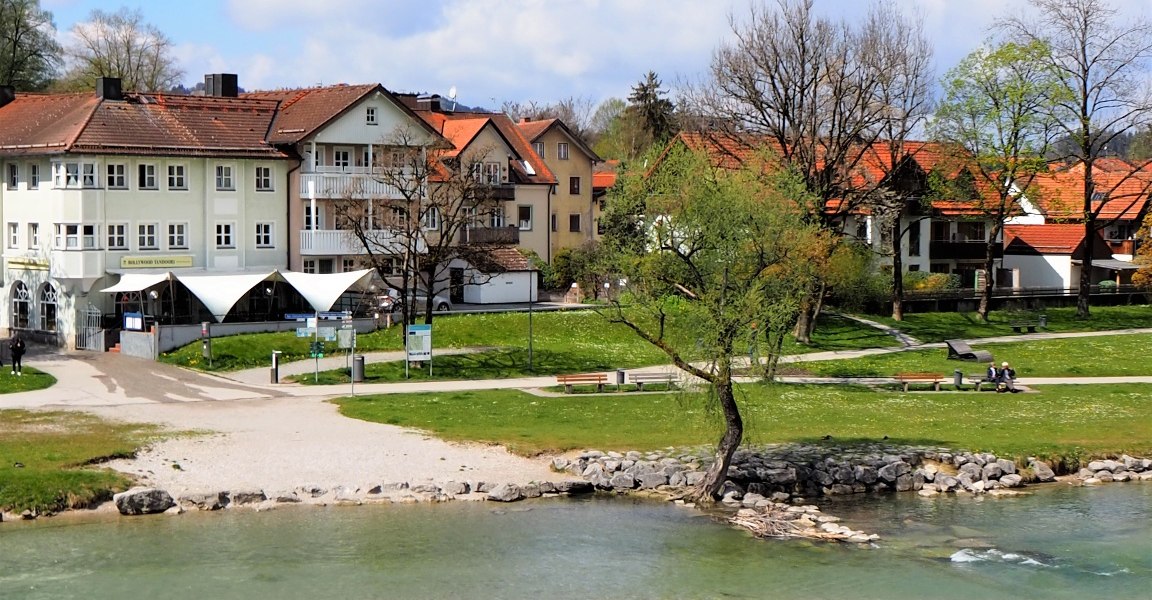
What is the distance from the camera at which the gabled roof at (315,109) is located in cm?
6869

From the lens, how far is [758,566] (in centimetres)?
3219

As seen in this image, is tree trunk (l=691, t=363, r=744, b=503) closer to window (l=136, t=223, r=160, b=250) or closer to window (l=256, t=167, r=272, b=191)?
window (l=136, t=223, r=160, b=250)

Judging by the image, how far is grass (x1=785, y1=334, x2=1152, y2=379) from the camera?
195 feet

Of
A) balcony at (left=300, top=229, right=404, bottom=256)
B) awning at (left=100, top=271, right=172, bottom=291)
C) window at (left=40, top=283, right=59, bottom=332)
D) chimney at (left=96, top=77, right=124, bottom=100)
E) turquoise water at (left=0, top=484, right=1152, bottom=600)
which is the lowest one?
turquoise water at (left=0, top=484, right=1152, bottom=600)

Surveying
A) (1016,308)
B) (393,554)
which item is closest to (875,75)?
(1016,308)

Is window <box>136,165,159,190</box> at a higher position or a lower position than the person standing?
higher

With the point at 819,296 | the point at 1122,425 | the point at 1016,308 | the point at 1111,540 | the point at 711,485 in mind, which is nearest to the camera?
the point at 1111,540

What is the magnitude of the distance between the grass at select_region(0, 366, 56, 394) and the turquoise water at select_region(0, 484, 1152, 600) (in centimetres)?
1696

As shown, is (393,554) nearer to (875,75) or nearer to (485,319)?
(485,319)

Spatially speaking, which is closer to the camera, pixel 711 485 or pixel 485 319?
pixel 711 485

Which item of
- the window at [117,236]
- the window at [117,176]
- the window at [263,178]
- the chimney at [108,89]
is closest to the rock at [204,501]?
the window at [117,236]

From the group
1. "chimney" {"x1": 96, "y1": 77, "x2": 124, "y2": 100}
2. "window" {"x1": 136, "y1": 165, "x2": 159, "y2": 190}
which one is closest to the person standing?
"window" {"x1": 136, "y1": 165, "x2": 159, "y2": 190}

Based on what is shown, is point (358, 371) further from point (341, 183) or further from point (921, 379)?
point (921, 379)

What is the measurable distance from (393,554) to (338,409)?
15574 mm
